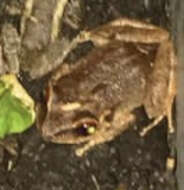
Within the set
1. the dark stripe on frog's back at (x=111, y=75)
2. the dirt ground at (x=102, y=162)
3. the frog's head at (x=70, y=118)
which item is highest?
the dark stripe on frog's back at (x=111, y=75)

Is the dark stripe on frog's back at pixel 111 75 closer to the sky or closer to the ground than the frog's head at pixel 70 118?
closer to the sky

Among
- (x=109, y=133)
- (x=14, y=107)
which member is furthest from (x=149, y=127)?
(x=14, y=107)

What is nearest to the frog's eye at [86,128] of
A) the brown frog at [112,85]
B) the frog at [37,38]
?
the brown frog at [112,85]

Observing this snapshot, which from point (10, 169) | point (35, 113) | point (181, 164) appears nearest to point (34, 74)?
point (35, 113)

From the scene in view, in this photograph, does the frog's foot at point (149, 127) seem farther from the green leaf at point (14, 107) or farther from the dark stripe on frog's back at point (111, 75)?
the green leaf at point (14, 107)

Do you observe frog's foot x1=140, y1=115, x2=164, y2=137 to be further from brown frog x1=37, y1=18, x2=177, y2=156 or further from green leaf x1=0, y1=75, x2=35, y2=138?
green leaf x1=0, y1=75, x2=35, y2=138

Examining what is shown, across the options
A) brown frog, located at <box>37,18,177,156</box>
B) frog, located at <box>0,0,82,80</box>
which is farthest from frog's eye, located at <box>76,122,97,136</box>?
frog, located at <box>0,0,82,80</box>

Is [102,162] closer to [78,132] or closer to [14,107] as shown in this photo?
[78,132]
